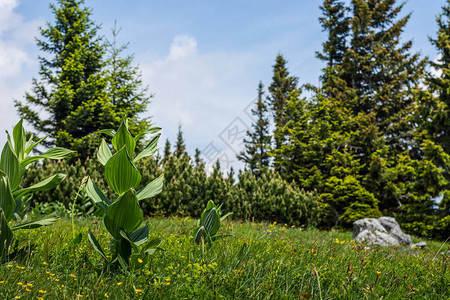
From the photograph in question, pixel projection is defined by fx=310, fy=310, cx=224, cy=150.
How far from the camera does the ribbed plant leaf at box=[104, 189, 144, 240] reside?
7.36 ft

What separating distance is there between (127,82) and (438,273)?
1748 cm

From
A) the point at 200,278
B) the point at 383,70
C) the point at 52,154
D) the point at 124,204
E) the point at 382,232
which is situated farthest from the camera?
the point at 383,70

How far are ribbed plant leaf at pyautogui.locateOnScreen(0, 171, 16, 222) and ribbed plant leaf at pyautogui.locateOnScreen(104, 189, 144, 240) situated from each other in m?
0.82

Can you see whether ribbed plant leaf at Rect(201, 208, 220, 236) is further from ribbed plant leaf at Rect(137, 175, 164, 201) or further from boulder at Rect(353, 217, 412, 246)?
boulder at Rect(353, 217, 412, 246)

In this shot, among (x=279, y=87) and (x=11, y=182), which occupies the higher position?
(x=279, y=87)

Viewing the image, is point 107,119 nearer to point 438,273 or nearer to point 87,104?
point 87,104

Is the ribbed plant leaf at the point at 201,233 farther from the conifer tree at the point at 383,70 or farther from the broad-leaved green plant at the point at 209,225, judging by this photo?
the conifer tree at the point at 383,70

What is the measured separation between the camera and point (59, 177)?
2637mm

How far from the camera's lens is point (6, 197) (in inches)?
97.6

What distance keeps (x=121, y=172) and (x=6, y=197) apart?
3.24 ft

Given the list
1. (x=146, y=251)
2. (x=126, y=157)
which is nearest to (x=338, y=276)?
(x=146, y=251)

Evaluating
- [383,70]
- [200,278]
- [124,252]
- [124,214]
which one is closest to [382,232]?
[200,278]

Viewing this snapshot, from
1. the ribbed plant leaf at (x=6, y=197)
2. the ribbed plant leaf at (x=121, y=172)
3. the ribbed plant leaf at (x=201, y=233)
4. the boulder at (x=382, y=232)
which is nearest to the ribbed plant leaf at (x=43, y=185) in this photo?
the ribbed plant leaf at (x=6, y=197)

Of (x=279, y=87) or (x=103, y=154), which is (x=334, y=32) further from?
(x=103, y=154)
